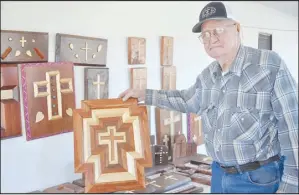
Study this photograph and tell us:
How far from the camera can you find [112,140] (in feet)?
4.77

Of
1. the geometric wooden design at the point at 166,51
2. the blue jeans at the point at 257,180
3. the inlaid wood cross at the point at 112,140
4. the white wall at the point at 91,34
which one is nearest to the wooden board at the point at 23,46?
the white wall at the point at 91,34

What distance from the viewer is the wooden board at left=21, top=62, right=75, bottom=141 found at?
1732mm

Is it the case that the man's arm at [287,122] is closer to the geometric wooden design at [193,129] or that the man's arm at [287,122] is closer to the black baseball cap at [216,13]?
the black baseball cap at [216,13]

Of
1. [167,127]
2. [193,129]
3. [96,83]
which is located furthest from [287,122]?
[193,129]

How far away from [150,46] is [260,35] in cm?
139

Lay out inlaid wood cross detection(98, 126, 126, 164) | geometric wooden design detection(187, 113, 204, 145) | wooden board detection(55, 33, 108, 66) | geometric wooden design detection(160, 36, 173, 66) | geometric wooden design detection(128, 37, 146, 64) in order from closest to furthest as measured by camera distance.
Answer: inlaid wood cross detection(98, 126, 126, 164) < wooden board detection(55, 33, 108, 66) < geometric wooden design detection(128, 37, 146, 64) < geometric wooden design detection(160, 36, 173, 66) < geometric wooden design detection(187, 113, 204, 145)

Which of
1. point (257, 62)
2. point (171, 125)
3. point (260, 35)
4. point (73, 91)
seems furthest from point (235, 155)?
point (260, 35)

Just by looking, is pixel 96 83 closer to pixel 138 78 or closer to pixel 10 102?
pixel 138 78

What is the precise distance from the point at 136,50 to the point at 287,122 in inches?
49.3

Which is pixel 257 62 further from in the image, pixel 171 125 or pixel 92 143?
pixel 171 125

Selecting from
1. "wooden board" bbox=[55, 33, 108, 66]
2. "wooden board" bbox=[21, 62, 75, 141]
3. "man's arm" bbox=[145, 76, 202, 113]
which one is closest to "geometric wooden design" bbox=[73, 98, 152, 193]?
"man's arm" bbox=[145, 76, 202, 113]

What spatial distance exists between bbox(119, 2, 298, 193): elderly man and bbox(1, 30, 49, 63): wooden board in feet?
2.65

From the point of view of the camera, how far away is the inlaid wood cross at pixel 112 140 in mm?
1444

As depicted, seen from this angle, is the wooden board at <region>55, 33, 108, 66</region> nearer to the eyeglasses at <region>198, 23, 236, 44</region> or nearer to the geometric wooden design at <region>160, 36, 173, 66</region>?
the geometric wooden design at <region>160, 36, 173, 66</region>
